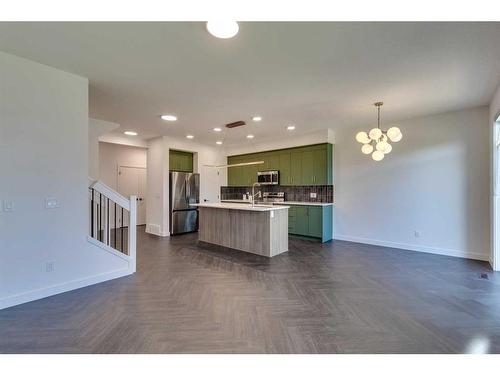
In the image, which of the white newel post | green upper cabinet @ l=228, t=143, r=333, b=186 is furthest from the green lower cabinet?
the white newel post

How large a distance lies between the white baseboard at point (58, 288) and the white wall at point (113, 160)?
198 inches

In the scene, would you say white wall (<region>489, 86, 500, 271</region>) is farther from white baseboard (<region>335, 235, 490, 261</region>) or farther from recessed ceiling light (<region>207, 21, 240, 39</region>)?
recessed ceiling light (<region>207, 21, 240, 39</region>)

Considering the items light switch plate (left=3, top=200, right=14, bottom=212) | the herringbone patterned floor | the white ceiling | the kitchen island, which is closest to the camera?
the herringbone patterned floor

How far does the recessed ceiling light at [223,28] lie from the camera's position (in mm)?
1984

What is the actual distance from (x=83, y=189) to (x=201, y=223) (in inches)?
117

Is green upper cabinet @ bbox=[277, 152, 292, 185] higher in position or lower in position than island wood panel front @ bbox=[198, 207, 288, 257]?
higher

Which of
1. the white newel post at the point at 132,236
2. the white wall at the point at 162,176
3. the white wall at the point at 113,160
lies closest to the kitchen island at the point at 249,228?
the white wall at the point at 162,176

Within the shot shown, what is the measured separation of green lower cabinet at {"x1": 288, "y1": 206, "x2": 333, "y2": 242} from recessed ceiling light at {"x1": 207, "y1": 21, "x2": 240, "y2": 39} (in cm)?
437

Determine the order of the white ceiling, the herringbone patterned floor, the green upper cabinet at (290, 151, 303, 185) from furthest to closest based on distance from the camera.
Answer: the green upper cabinet at (290, 151, 303, 185), the white ceiling, the herringbone patterned floor

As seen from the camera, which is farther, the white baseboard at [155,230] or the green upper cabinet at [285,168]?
the green upper cabinet at [285,168]

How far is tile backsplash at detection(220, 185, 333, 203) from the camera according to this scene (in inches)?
245

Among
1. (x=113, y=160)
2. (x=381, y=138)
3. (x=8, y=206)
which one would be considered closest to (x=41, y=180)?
(x=8, y=206)

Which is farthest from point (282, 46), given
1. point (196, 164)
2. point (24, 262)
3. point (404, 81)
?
point (196, 164)

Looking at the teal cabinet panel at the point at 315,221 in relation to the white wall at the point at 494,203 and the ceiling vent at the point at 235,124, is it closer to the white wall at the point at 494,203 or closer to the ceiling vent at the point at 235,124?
the ceiling vent at the point at 235,124
